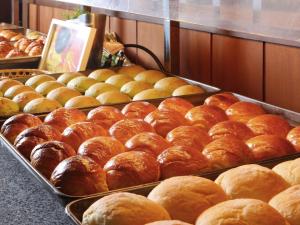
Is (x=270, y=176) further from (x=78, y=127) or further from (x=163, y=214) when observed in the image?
(x=78, y=127)

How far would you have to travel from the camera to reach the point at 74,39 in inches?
97.4

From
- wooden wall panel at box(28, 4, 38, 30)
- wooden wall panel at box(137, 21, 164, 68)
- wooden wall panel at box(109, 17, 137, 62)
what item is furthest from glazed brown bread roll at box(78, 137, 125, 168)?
wooden wall panel at box(28, 4, 38, 30)

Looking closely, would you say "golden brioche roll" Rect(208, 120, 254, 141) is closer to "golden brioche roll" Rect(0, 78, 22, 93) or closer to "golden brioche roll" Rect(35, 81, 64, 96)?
"golden brioche roll" Rect(35, 81, 64, 96)

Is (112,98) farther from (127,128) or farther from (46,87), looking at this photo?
(127,128)

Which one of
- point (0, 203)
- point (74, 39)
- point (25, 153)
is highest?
point (74, 39)

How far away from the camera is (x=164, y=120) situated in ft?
5.14

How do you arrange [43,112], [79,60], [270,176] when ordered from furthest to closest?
[79,60] < [43,112] < [270,176]

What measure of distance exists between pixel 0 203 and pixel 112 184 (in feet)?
1.19

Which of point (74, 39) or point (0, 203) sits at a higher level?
point (74, 39)

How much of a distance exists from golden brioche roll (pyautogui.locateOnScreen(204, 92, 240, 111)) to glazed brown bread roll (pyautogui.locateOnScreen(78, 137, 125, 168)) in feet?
1.57

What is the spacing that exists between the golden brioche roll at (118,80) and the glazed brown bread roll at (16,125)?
0.55 m

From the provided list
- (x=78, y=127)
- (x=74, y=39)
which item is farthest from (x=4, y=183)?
(x=74, y=39)

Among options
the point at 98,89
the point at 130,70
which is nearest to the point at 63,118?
the point at 98,89

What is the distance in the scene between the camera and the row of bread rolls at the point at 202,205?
878 mm
